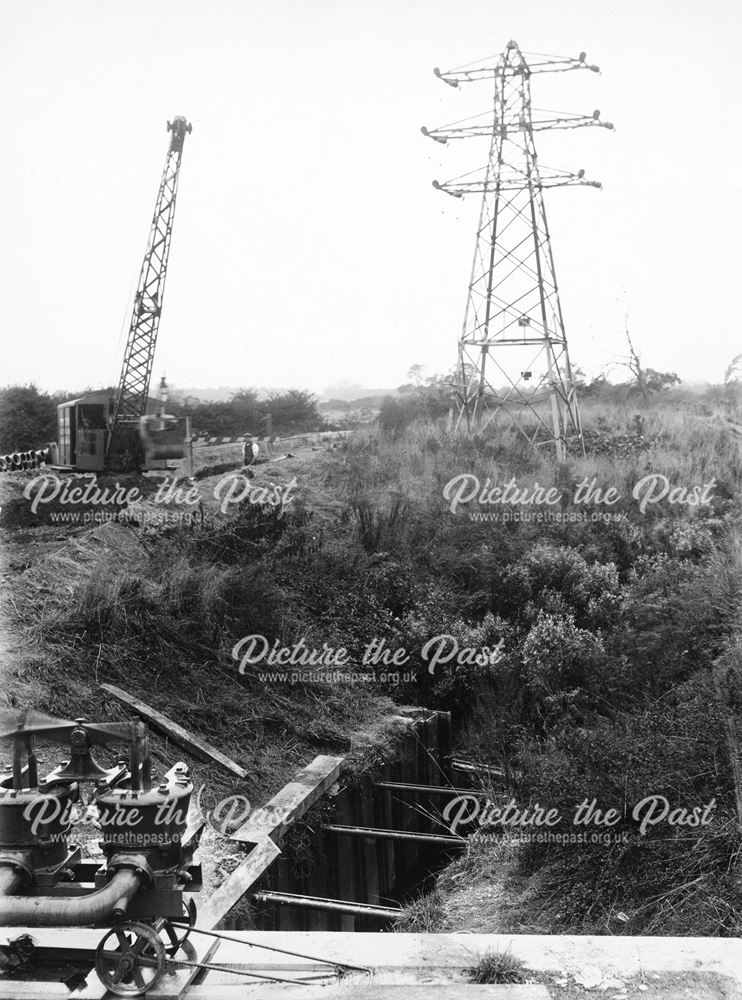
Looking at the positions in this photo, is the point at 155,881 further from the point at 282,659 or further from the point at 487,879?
the point at 282,659

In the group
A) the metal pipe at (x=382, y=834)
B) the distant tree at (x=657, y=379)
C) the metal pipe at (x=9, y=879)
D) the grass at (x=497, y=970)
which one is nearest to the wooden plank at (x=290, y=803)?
the metal pipe at (x=382, y=834)

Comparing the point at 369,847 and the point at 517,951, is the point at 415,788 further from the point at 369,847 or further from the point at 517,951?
the point at 517,951

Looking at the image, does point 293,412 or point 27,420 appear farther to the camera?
point 293,412

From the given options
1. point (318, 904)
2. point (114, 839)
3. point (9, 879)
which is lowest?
point (318, 904)

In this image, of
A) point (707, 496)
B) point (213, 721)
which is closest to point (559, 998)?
point (213, 721)

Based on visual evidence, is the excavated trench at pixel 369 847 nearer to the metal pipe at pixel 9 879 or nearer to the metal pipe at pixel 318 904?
the metal pipe at pixel 318 904

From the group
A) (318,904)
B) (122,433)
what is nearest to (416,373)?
(122,433)

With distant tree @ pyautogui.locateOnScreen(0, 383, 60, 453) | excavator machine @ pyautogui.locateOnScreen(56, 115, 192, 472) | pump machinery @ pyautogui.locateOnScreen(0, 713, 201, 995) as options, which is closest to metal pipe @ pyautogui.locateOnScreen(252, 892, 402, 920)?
pump machinery @ pyautogui.locateOnScreen(0, 713, 201, 995)
